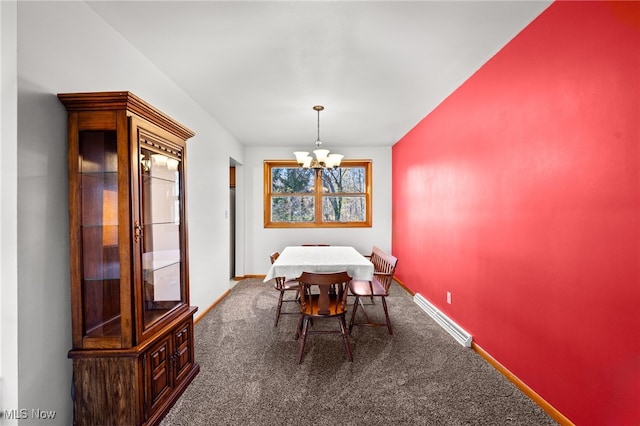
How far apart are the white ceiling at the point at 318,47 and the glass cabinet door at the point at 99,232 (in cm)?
95

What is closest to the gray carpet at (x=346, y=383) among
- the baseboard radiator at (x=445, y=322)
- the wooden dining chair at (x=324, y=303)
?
the baseboard radiator at (x=445, y=322)

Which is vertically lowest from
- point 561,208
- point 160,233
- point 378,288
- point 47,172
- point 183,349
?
point 183,349

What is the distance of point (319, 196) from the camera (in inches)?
225

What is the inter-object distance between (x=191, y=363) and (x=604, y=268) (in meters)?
2.80

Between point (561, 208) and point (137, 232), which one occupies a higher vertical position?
point (561, 208)

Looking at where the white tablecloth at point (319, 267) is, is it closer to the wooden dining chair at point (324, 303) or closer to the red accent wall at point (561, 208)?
the wooden dining chair at point (324, 303)

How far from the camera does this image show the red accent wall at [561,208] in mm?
1408

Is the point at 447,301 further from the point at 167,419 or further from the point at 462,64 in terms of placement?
the point at 167,419

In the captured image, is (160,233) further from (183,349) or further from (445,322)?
(445,322)

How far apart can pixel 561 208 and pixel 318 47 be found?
Answer: 2011 millimetres

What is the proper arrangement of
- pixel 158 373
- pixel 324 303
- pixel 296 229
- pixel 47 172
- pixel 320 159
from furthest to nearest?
1. pixel 296 229
2. pixel 320 159
3. pixel 324 303
4. pixel 158 373
5. pixel 47 172

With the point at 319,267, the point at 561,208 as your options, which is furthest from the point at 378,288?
the point at 561,208

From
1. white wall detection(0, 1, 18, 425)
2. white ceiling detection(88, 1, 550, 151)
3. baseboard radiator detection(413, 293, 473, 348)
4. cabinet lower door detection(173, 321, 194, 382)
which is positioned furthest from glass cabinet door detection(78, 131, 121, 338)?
baseboard radiator detection(413, 293, 473, 348)

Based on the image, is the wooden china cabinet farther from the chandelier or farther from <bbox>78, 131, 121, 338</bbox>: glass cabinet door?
the chandelier
